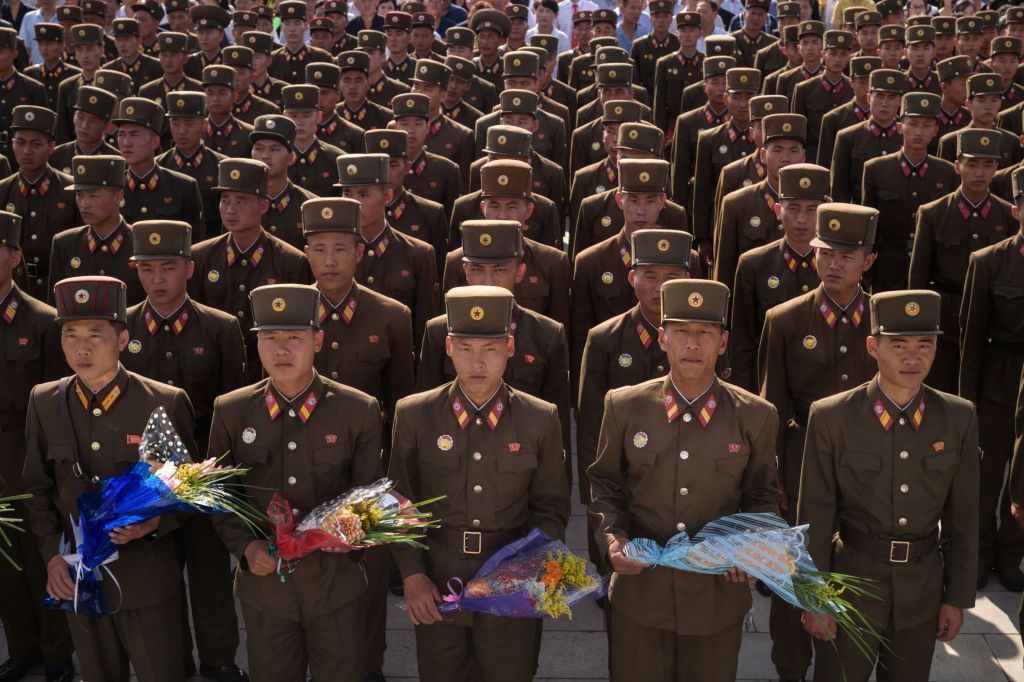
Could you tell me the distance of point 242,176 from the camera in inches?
278

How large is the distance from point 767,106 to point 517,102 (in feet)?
6.44

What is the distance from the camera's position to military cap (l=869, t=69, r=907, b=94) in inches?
372

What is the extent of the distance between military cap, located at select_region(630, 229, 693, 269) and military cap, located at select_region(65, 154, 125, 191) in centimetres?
346

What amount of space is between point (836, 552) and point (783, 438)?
1.03 m

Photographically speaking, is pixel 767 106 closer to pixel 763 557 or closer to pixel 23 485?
pixel 763 557

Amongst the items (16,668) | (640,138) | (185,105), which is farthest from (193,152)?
(16,668)

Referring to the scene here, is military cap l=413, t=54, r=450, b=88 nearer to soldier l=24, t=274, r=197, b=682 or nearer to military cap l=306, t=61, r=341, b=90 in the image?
military cap l=306, t=61, r=341, b=90

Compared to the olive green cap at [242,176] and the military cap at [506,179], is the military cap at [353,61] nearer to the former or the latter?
the olive green cap at [242,176]

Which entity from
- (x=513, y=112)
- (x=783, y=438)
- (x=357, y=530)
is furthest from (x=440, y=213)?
(x=357, y=530)

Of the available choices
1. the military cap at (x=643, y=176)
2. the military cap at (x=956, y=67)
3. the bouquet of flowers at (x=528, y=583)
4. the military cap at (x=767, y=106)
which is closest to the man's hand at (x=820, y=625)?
the bouquet of flowers at (x=528, y=583)

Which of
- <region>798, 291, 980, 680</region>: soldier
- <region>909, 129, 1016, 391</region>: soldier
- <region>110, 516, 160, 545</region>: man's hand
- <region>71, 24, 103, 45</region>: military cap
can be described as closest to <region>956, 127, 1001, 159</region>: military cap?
<region>909, 129, 1016, 391</region>: soldier

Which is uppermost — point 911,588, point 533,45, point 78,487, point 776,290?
point 533,45

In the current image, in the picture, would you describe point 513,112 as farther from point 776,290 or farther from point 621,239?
point 776,290

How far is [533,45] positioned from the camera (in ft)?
42.4
